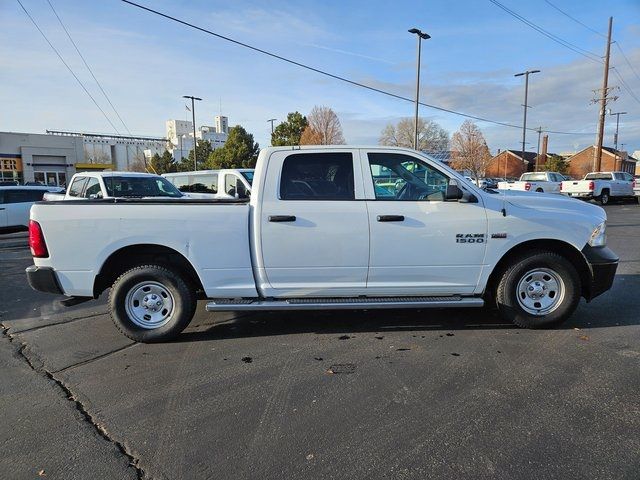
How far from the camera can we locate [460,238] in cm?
476

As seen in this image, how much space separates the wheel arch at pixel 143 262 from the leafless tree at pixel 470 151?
200 ft

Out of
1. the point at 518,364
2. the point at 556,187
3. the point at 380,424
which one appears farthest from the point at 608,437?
the point at 556,187

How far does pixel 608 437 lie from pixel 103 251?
176 inches

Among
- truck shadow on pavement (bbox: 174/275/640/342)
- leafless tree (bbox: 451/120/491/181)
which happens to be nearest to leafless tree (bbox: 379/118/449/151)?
leafless tree (bbox: 451/120/491/181)

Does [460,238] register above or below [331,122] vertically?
below

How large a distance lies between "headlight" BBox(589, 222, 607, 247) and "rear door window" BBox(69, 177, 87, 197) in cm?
1221

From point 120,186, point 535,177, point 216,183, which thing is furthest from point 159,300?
point 535,177

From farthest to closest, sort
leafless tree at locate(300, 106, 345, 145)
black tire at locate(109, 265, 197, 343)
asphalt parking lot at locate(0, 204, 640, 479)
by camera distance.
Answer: leafless tree at locate(300, 106, 345, 145), black tire at locate(109, 265, 197, 343), asphalt parking lot at locate(0, 204, 640, 479)

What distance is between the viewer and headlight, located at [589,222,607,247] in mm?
4898

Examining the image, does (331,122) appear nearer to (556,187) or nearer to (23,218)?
(556,187)

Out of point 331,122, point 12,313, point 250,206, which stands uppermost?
point 331,122

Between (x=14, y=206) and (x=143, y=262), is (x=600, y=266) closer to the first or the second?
(x=143, y=262)

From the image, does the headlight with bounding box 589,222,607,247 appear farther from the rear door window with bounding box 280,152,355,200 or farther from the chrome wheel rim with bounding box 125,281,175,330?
the chrome wheel rim with bounding box 125,281,175,330

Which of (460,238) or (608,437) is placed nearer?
(608,437)
